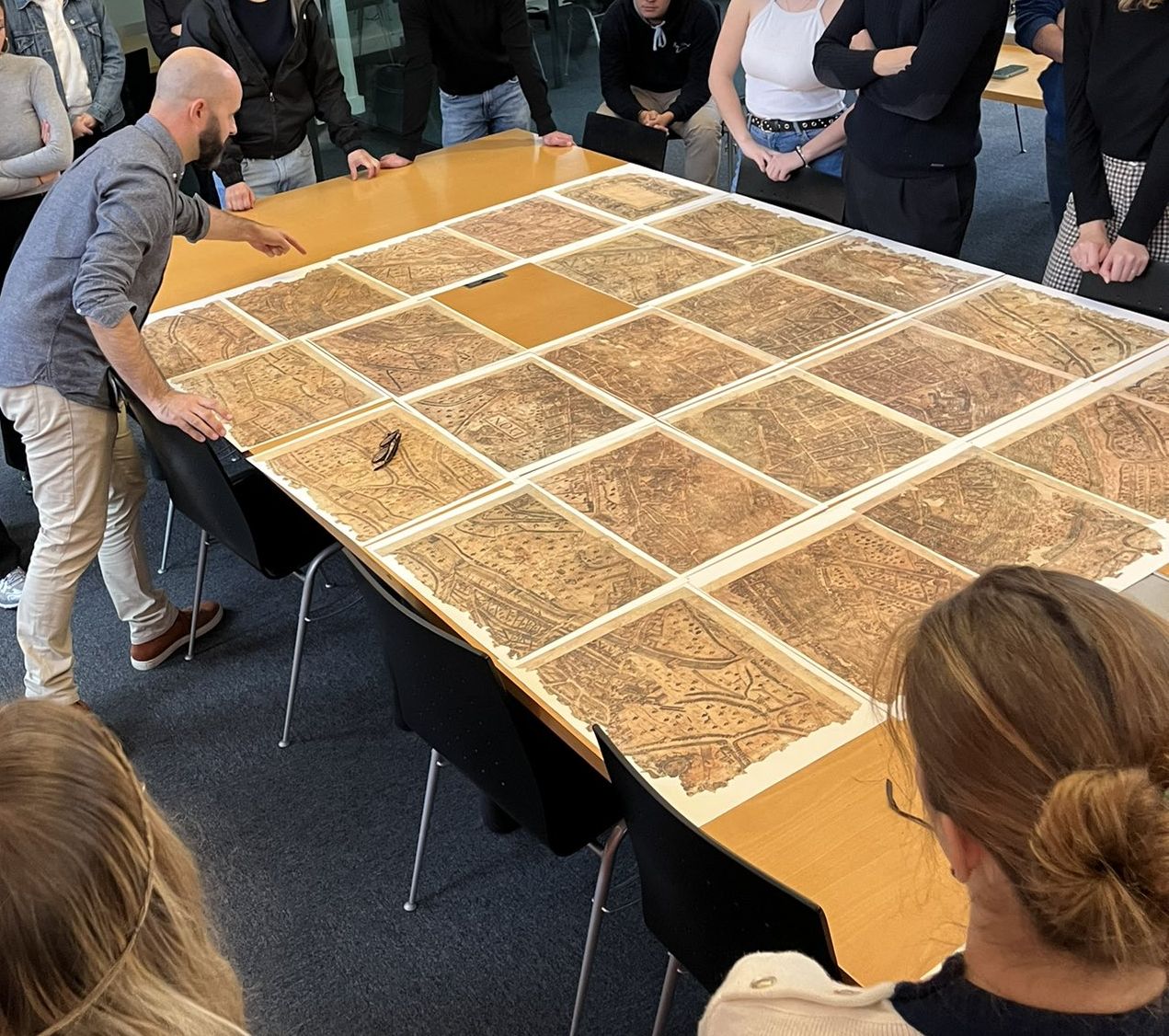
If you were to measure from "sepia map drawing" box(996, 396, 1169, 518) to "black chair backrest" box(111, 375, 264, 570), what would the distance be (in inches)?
59.1

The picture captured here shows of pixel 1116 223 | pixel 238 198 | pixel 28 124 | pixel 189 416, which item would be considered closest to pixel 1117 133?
pixel 1116 223

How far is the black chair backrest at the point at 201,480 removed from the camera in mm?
2330

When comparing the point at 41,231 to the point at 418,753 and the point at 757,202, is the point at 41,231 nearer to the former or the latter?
the point at 418,753

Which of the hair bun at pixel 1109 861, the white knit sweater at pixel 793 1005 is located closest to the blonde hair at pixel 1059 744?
the hair bun at pixel 1109 861

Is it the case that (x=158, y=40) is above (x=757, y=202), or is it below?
above

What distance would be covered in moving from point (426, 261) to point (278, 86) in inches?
44.4

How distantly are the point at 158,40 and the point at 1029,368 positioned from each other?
3679 millimetres

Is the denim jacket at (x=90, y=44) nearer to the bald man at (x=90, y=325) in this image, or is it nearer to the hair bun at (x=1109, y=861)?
the bald man at (x=90, y=325)

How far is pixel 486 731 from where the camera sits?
1.73 m

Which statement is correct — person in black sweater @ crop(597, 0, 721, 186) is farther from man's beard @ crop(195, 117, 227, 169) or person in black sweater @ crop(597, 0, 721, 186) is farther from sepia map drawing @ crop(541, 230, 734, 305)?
man's beard @ crop(195, 117, 227, 169)

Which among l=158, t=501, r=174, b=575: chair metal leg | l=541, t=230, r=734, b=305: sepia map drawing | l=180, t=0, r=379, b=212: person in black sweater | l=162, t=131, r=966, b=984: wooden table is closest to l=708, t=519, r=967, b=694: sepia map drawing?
l=162, t=131, r=966, b=984: wooden table

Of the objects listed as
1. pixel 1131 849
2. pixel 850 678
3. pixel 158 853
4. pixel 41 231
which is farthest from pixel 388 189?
pixel 1131 849

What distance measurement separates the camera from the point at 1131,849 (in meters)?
0.79

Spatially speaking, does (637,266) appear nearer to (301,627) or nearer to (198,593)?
(301,627)
